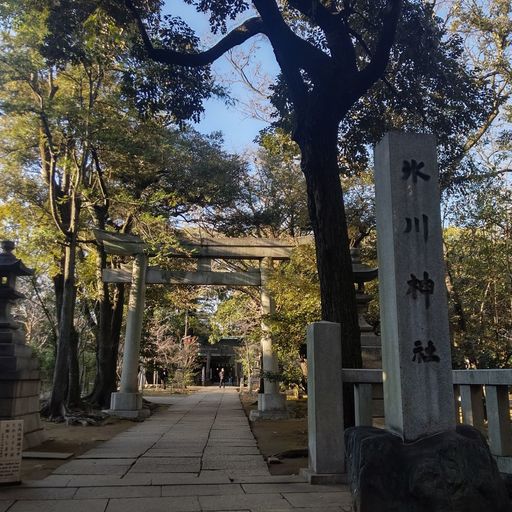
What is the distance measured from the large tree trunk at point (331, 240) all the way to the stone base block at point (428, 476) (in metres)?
2.69

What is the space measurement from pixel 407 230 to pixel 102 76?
11047 millimetres

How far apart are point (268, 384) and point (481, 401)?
1091 centimetres

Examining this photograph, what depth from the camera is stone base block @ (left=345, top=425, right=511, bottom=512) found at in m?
3.70

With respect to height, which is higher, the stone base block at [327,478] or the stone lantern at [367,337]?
the stone lantern at [367,337]

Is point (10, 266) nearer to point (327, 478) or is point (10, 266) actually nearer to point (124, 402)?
point (124, 402)

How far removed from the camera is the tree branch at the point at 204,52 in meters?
8.41

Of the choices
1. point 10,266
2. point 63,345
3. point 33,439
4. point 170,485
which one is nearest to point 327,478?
point 170,485

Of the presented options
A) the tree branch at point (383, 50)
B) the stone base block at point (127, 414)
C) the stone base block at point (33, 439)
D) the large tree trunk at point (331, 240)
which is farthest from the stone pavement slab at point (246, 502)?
the stone base block at point (127, 414)

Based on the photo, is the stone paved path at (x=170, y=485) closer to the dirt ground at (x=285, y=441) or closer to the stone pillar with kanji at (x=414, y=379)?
the dirt ground at (x=285, y=441)

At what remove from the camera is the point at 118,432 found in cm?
1194

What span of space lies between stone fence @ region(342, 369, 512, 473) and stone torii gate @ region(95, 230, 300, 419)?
9.31 meters

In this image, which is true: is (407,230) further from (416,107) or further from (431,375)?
(416,107)

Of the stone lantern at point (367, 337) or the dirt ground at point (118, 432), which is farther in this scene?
the stone lantern at point (367, 337)

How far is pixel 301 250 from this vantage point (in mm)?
13734
